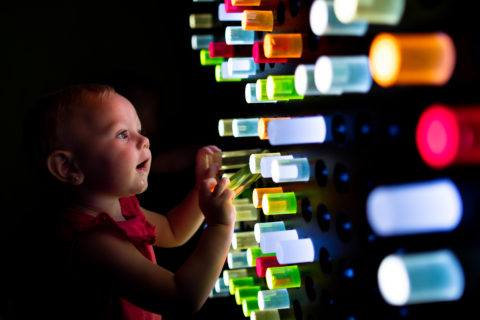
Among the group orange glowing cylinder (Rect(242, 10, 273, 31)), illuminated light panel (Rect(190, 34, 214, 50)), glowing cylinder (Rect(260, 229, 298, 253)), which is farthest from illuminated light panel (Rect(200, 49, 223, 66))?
glowing cylinder (Rect(260, 229, 298, 253))

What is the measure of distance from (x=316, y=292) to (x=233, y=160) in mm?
298

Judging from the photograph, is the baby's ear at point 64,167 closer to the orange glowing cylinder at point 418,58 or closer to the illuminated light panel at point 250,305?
the illuminated light panel at point 250,305

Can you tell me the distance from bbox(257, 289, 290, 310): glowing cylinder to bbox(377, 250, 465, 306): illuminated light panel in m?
0.28

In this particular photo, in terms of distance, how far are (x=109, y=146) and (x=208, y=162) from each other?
160 mm

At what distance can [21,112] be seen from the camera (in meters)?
1.19

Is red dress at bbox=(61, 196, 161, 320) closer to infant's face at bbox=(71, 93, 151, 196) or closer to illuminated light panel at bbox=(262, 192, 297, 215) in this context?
infant's face at bbox=(71, 93, 151, 196)

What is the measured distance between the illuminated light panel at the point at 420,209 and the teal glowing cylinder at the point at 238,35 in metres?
0.38

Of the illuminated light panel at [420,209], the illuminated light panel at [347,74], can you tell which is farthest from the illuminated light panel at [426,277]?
the illuminated light panel at [347,74]

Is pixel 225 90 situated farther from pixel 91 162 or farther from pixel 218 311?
pixel 218 311

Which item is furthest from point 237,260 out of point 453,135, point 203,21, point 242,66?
point 453,135

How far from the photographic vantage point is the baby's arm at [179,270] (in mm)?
636

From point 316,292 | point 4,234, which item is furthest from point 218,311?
point 4,234

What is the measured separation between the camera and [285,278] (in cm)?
57

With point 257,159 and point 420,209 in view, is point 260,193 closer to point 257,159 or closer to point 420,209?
point 257,159
